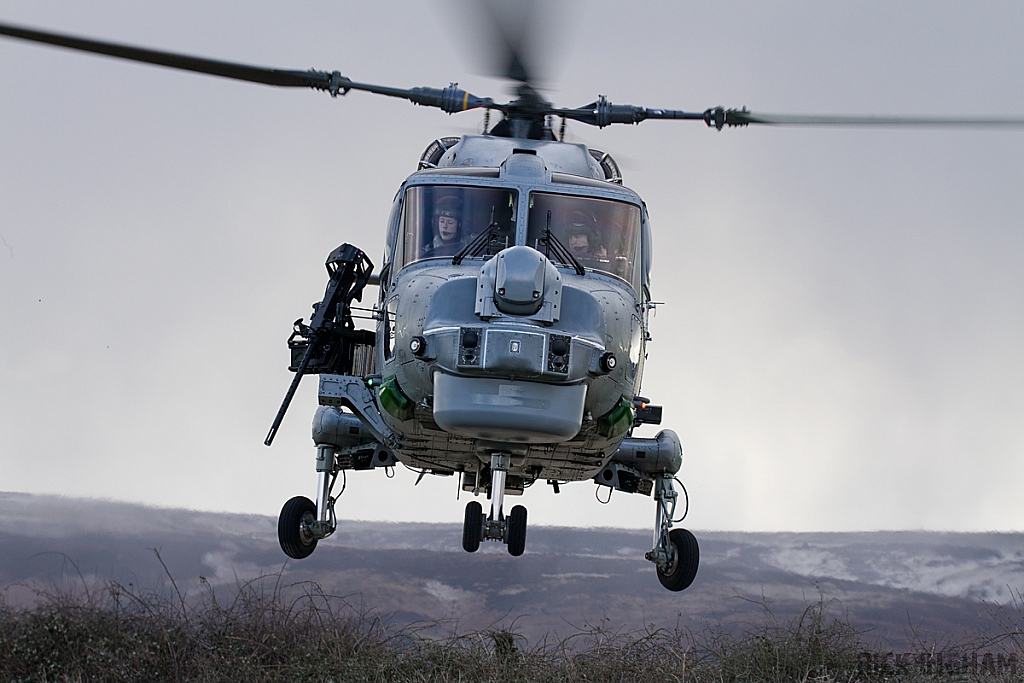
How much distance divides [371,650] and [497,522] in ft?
16.8

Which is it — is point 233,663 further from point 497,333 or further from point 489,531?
point 497,333

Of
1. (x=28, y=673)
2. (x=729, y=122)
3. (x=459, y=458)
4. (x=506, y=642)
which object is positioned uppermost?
(x=729, y=122)

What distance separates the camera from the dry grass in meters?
12.4

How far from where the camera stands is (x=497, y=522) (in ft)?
28.7

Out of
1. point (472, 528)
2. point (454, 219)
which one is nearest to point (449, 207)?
point (454, 219)

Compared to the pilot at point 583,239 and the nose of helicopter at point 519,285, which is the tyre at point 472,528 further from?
the nose of helicopter at point 519,285

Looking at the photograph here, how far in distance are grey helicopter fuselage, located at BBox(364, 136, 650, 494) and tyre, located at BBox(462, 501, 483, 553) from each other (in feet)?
1.33

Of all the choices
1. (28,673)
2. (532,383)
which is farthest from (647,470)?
(28,673)

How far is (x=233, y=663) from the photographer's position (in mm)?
12891

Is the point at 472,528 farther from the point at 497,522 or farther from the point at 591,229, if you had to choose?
the point at 591,229

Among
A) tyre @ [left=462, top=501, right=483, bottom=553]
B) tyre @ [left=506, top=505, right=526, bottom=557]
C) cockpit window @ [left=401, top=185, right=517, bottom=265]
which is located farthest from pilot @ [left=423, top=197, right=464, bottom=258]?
tyre @ [left=506, top=505, right=526, bottom=557]

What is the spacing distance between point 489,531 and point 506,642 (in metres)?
4.78

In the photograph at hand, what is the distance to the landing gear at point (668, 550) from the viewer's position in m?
11.6

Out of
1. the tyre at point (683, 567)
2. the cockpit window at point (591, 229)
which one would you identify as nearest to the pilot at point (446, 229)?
the cockpit window at point (591, 229)
